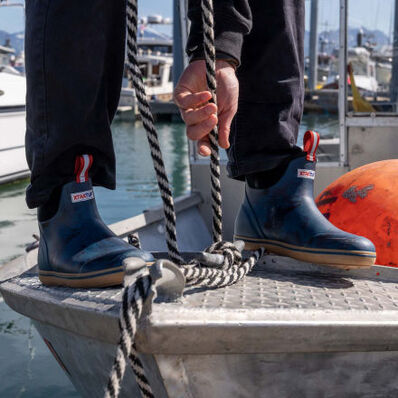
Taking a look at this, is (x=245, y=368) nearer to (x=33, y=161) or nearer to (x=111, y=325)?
(x=111, y=325)

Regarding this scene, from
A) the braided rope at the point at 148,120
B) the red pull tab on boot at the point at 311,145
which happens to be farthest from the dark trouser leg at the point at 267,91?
the braided rope at the point at 148,120

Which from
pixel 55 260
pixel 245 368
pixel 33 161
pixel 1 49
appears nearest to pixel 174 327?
pixel 245 368

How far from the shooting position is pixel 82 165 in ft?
5.92

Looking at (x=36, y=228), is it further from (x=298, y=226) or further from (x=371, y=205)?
(x=298, y=226)

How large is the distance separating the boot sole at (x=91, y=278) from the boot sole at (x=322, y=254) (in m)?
0.62

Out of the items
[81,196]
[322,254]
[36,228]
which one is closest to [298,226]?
[322,254]

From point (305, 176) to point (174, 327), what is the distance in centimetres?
92

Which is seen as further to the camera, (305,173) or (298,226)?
(305,173)

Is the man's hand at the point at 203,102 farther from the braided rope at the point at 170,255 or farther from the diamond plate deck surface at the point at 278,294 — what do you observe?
the diamond plate deck surface at the point at 278,294

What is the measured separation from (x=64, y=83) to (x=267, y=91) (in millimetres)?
749

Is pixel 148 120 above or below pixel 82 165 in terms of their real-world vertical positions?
above

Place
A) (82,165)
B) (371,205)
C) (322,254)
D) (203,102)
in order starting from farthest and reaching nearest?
(371,205) < (322,254) < (82,165) < (203,102)

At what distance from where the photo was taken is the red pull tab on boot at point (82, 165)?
180cm

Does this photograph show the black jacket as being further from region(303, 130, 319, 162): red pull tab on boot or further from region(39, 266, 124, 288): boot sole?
region(39, 266, 124, 288): boot sole
